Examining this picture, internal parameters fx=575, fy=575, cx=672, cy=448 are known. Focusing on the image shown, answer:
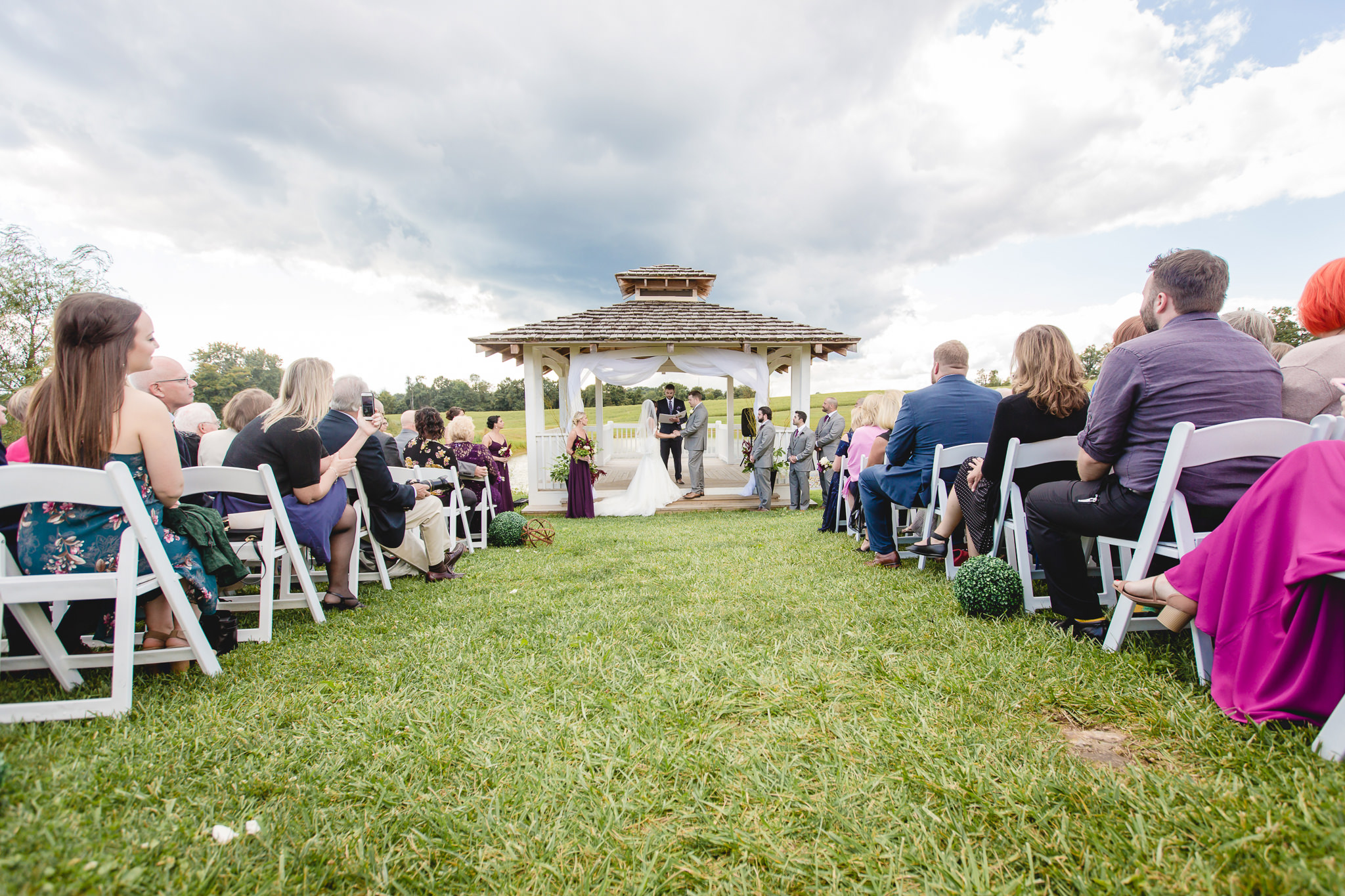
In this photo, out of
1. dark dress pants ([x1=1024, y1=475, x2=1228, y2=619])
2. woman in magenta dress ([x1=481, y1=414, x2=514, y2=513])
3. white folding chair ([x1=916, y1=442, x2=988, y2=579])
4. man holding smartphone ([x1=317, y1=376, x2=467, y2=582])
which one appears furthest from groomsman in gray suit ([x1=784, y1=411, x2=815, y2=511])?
dark dress pants ([x1=1024, y1=475, x2=1228, y2=619])

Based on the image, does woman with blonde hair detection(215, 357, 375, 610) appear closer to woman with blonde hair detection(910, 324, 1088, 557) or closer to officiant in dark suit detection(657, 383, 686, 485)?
woman with blonde hair detection(910, 324, 1088, 557)

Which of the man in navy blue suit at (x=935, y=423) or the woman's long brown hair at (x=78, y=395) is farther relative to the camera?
the man in navy blue suit at (x=935, y=423)

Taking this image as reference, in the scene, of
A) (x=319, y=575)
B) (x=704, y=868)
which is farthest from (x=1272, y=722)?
(x=319, y=575)

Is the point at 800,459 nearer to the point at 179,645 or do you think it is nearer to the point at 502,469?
the point at 502,469

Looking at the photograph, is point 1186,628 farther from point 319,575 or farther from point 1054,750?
point 319,575

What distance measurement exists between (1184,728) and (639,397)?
69.9 metres

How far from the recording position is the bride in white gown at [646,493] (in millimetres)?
11414

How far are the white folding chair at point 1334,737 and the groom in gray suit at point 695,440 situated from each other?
34.3 ft

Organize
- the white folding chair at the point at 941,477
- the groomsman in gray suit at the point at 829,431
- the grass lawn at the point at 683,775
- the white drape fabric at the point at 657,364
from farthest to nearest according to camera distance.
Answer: the white drape fabric at the point at 657,364
the groomsman in gray suit at the point at 829,431
the white folding chair at the point at 941,477
the grass lawn at the point at 683,775

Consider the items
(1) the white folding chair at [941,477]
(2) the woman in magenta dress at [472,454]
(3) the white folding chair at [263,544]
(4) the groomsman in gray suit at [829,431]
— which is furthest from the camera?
(4) the groomsman in gray suit at [829,431]

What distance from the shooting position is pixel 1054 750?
1852 millimetres

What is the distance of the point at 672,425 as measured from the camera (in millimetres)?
13367

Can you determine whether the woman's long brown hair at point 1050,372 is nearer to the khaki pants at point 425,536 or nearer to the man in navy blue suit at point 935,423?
the man in navy blue suit at point 935,423

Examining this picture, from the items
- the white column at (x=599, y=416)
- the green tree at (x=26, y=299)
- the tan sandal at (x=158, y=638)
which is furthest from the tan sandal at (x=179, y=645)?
the green tree at (x=26, y=299)
